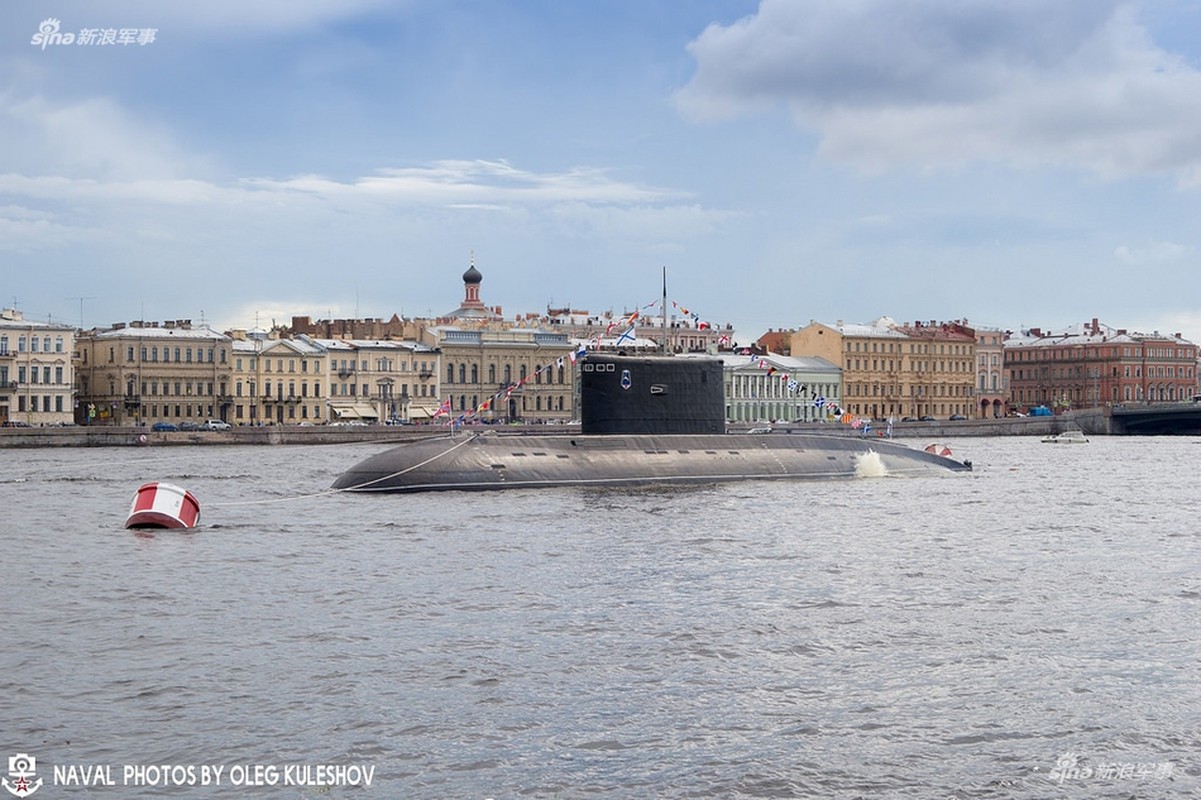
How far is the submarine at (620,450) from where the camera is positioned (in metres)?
39.5

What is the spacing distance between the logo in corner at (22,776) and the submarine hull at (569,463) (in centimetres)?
2570

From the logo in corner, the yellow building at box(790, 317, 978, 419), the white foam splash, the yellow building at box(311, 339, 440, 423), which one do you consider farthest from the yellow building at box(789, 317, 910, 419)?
the logo in corner

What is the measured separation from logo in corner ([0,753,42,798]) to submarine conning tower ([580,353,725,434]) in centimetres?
2927

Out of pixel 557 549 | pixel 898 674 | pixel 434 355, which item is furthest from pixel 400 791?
pixel 434 355

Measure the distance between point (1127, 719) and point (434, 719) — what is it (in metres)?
6.65

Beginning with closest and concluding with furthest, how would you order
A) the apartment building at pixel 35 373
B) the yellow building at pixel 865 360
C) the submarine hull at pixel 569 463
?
the submarine hull at pixel 569 463
the apartment building at pixel 35 373
the yellow building at pixel 865 360

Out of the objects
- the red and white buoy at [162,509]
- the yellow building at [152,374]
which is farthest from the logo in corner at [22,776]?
the yellow building at [152,374]

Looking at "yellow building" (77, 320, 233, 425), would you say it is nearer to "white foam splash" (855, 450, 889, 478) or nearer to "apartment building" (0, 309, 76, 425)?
"apartment building" (0, 309, 76, 425)

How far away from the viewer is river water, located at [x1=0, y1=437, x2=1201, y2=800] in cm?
1301

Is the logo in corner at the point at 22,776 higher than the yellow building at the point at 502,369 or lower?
lower

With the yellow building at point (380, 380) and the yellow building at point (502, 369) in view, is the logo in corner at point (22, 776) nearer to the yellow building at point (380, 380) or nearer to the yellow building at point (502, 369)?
the yellow building at point (380, 380)

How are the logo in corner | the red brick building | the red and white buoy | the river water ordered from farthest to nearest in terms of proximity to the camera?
the red brick building, the red and white buoy, the river water, the logo in corner

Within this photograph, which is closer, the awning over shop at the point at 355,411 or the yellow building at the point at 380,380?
the awning over shop at the point at 355,411

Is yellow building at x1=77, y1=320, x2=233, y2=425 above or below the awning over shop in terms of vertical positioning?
above
